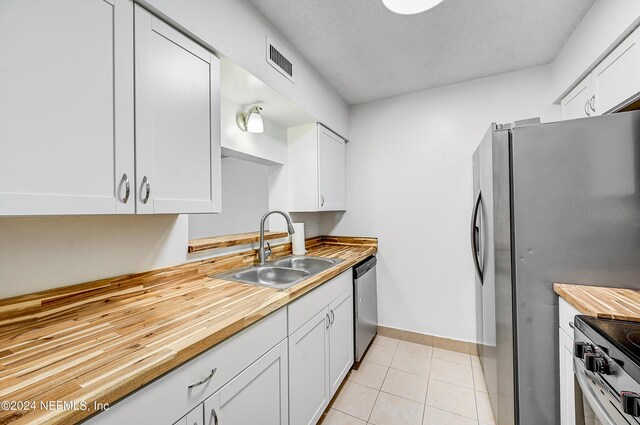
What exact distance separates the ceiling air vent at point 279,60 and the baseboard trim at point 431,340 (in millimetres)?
2474

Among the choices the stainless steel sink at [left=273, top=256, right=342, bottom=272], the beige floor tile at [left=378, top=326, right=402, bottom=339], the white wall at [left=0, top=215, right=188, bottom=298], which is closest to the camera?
the white wall at [left=0, top=215, right=188, bottom=298]

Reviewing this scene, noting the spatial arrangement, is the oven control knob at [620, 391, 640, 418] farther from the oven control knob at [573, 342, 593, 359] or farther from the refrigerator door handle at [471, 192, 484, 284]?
the refrigerator door handle at [471, 192, 484, 284]

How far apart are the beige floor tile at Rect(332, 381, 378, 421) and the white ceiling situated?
8.09 feet

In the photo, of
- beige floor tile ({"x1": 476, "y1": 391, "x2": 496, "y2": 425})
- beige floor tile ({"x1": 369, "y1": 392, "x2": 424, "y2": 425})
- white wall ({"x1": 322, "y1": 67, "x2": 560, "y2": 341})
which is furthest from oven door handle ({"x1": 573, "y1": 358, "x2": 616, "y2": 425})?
white wall ({"x1": 322, "y1": 67, "x2": 560, "y2": 341})

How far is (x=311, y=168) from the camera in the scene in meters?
2.31

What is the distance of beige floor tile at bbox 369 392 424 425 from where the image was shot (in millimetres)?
1569

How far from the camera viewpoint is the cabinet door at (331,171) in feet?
7.62

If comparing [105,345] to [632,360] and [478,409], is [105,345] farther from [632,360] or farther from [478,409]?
[478,409]

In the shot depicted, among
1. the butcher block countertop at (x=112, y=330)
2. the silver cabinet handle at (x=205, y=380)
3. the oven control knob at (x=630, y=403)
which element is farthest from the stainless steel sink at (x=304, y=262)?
the oven control knob at (x=630, y=403)

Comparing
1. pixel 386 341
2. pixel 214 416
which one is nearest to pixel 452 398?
pixel 386 341

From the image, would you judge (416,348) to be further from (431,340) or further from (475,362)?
(475,362)

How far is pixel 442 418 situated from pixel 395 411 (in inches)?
11.1

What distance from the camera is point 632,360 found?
27.1 inches

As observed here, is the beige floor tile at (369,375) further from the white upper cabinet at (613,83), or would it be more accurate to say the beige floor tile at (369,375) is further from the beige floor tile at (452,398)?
the white upper cabinet at (613,83)
